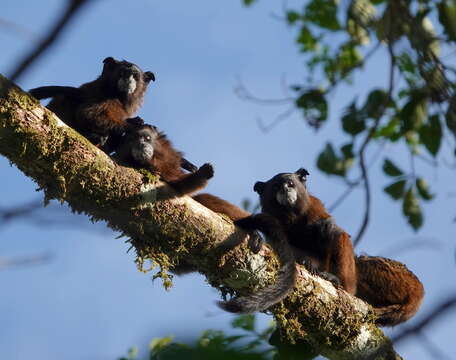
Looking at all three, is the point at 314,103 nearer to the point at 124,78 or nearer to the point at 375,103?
the point at 375,103

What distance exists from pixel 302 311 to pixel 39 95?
163 inches

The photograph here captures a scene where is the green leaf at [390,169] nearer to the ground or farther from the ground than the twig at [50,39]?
farther from the ground

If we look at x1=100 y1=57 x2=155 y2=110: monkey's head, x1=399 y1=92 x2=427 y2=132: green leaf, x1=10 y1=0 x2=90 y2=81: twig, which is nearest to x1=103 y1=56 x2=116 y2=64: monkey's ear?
x1=100 y1=57 x2=155 y2=110: monkey's head

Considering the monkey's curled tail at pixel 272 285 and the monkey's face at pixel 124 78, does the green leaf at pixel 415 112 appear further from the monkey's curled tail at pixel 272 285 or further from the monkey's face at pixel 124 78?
the monkey's face at pixel 124 78

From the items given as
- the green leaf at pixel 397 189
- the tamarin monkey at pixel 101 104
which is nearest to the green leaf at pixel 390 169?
the green leaf at pixel 397 189

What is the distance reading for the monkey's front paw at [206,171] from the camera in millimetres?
7064

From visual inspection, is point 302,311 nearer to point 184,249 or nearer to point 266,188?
point 184,249

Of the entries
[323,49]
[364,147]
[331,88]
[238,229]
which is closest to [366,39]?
[323,49]

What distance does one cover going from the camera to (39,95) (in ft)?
25.6

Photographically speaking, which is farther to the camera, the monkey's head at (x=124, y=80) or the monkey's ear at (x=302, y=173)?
the monkey's ear at (x=302, y=173)

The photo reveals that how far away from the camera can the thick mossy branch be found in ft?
17.6

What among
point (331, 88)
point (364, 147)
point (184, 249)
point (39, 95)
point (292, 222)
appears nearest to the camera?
point (364, 147)

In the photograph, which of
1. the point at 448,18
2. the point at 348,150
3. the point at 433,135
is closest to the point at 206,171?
the point at 348,150

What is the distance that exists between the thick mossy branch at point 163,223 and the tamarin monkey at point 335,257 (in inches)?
39.8
